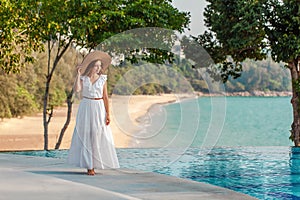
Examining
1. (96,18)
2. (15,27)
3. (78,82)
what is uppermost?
(96,18)

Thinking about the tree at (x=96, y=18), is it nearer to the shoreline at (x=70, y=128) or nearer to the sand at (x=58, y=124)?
the sand at (x=58, y=124)

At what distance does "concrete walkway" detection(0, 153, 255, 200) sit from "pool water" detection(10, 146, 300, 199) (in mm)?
564

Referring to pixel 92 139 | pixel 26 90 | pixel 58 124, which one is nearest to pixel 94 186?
pixel 92 139

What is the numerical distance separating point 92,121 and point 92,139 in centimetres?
17

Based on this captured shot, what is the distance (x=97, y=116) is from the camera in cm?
566

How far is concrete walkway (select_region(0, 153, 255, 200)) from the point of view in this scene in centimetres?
486

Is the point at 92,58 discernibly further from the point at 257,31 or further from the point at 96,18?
the point at 257,31

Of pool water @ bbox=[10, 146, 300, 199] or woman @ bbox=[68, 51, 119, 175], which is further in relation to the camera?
pool water @ bbox=[10, 146, 300, 199]

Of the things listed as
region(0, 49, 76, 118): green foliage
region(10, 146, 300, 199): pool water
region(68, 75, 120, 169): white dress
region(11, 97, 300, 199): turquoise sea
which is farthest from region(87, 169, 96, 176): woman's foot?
region(0, 49, 76, 118): green foliage

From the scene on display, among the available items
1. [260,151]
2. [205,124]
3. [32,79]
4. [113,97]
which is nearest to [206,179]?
[205,124]

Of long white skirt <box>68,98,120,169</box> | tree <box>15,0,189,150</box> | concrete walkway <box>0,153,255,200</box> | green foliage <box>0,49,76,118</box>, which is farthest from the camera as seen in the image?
green foliage <box>0,49,76,118</box>

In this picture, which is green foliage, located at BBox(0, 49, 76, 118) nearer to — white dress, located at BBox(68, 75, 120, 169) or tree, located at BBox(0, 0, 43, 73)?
tree, located at BBox(0, 0, 43, 73)

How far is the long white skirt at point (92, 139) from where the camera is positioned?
5.64 m

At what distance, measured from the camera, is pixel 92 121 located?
18.5 ft
